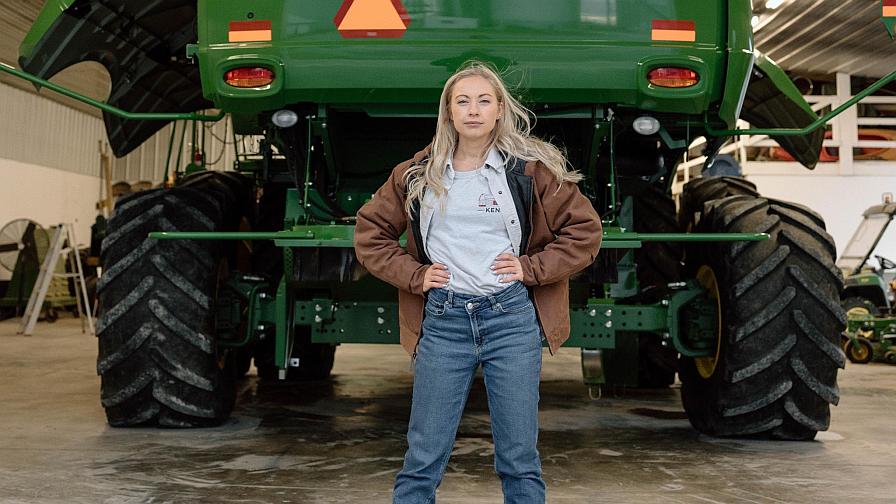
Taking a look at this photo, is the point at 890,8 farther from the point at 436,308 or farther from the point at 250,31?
the point at 250,31

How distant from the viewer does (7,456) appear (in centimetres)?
407

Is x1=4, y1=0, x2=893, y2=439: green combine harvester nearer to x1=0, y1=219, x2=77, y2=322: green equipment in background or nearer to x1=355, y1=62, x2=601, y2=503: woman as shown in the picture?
x1=355, y1=62, x2=601, y2=503: woman

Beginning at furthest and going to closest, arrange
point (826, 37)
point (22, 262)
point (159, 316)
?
1. point (826, 37)
2. point (22, 262)
3. point (159, 316)

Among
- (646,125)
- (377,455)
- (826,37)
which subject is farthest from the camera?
(826,37)

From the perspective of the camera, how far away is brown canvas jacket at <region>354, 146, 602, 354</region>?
250 cm

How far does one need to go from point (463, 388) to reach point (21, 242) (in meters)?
14.1

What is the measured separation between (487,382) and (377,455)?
183 cm

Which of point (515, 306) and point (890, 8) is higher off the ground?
point (890, 8)

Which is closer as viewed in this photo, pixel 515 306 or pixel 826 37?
pixel 515 306

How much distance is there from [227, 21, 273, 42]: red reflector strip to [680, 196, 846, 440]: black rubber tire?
2.22 metres

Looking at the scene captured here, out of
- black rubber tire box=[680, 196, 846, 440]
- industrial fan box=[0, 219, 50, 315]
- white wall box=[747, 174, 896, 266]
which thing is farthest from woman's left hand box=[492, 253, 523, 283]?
industrial fan box=[0, 219, 50, 315]

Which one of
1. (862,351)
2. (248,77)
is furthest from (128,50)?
(862,351)

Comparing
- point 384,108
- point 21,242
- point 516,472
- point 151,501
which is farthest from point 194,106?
point 21,242

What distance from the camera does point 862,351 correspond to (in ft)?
31.3
